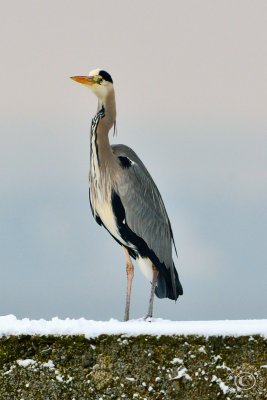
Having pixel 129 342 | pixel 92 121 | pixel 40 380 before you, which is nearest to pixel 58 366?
pixel 40 380

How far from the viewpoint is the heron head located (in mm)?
7770

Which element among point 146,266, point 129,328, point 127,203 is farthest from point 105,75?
point 129,328

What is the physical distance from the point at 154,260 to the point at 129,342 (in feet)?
7.05

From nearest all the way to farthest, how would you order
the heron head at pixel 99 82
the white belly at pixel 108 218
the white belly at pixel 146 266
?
the white belly at pixel 108 218, the white belly at pixel 146 266, the heron head at pixel 99 82

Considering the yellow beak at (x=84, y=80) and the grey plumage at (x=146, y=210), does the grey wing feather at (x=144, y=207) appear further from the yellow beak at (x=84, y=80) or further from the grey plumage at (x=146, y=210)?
the yellow beak at (x=84, y=80)

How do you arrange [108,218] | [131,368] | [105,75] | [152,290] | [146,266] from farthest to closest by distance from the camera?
[105,75] < [146,266] < [152,290] < [108,218] < [131,368]

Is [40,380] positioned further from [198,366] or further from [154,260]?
[154,260]

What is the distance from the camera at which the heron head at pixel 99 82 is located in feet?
25.5

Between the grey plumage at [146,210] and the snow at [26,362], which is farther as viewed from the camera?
the grey plumage at [146,210]
